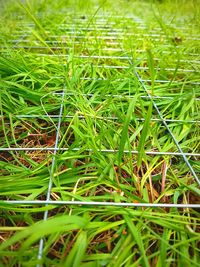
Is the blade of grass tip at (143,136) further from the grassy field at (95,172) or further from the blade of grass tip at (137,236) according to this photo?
the blade of grass tip at (137,236)

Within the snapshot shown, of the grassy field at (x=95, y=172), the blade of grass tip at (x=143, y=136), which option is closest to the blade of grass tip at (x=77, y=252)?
the grassy field at (x=95, y=172)

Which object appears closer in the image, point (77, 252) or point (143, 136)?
point (77, 252)

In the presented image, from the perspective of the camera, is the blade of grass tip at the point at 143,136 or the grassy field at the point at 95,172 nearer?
the grassy field at the point at 95,172

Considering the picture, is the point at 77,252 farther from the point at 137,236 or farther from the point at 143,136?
the point at 143,136

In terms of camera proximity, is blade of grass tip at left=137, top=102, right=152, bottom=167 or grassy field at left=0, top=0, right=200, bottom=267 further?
blade of grass tip at left=137, top=102, right=152, bottom=167

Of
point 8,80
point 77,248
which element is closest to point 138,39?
point 8,80

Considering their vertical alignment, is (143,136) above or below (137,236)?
above

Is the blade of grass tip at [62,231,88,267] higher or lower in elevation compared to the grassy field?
lower

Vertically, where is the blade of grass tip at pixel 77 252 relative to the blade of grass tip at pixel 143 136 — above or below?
below

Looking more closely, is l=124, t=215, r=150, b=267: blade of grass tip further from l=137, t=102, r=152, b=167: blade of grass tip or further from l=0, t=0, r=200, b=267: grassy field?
l=137, t=102, r=152, b=167: blade of grass tip

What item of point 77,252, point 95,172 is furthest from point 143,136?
point 77,252

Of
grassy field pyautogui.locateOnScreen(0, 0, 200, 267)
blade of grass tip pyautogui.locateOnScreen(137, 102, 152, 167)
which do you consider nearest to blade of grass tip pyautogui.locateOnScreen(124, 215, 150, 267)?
grassy field pyautogui.locateOnScreen(0, 0, 200, 267)

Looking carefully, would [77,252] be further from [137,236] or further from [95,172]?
[95,172]
